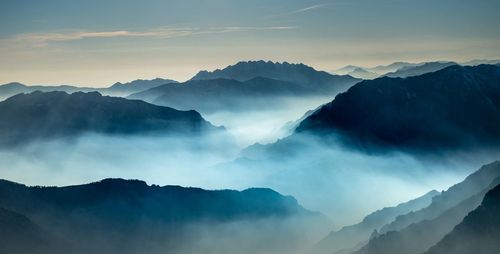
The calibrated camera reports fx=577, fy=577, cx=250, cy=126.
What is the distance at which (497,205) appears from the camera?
141750mm

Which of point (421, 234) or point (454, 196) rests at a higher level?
point (454, 196)

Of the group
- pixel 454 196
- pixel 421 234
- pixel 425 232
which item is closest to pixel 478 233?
pixel 425 232

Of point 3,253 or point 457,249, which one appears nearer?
point 457,249

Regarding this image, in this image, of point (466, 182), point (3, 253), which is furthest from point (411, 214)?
point (3, 253)

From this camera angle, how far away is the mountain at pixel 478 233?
454 ft

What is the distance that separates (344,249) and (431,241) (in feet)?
Result: 128

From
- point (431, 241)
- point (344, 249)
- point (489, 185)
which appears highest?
point (489, 185)

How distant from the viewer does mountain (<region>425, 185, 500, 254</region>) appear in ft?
454

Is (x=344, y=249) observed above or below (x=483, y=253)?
below

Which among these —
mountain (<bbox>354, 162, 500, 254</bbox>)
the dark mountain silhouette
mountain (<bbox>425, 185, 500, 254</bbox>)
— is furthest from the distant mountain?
mountain (<bbox>425, 185, 500, 254</bbox>)

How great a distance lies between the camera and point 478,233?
141375 mm

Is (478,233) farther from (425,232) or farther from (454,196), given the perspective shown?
(454,196)

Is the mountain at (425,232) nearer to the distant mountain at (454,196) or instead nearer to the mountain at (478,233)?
the distant mountain at (454,196)

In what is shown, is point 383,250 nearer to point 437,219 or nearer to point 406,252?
point 406,252
